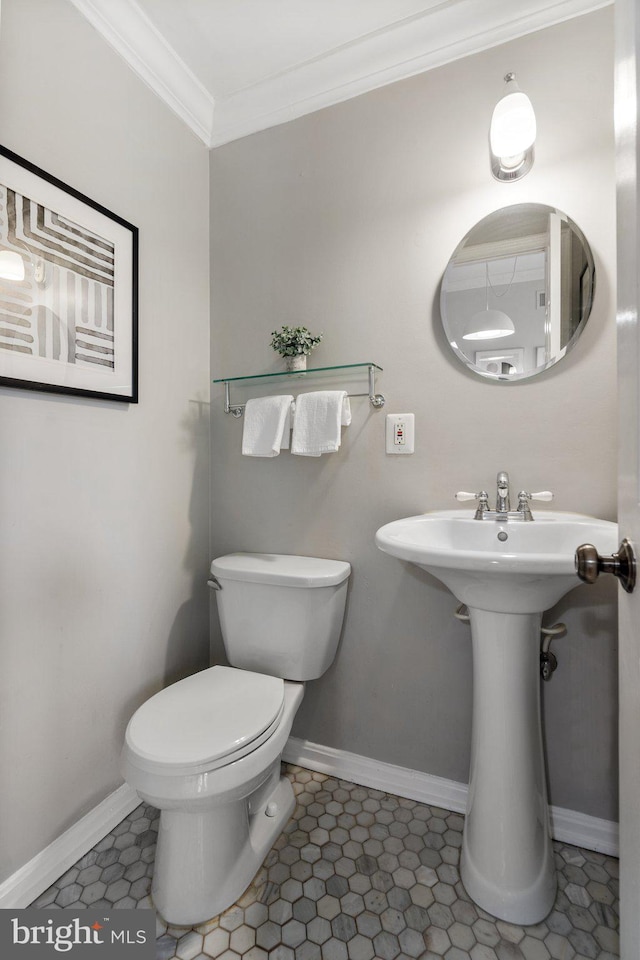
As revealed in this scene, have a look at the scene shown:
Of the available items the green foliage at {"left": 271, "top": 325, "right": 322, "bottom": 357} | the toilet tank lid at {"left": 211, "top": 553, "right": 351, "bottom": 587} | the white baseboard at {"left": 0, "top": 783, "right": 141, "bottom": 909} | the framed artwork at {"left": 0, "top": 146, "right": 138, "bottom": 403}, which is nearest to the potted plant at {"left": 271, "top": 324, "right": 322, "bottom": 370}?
the green foliage at {"left": 271, "top": 325, "right": 322, "bottom": 357}

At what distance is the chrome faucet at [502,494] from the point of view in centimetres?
129

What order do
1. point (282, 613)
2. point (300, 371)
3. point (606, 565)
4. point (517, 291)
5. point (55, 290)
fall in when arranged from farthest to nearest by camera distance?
1. point (300, 371)
2. point (282, 613)
3. point (517, 291)
4. point (55, 290)
5. point (606, 565)

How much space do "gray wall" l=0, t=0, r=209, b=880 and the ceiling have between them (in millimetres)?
106

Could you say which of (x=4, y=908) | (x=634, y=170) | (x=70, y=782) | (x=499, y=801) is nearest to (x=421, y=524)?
(x=499, y=801)

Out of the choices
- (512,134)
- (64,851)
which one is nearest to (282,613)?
(64,851)

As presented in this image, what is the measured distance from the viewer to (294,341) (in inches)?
60.5

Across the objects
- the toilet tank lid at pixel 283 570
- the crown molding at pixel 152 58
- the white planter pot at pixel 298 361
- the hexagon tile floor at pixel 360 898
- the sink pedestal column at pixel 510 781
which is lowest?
the hexagon tile floor at pixel 360 898

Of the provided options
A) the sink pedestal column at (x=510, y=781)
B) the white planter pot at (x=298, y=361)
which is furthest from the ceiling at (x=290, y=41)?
the sink pedestal column at (x=510, y=781)

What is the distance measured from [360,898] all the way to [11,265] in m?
1.74

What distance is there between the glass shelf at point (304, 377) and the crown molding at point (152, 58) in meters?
0.93

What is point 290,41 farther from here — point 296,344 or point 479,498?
point 479,498

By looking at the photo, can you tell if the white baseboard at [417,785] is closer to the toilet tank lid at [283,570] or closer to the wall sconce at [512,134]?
the toilet tank lid at [283,570]

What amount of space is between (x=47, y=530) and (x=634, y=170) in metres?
1.34

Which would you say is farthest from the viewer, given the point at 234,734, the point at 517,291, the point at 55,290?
the point at 517,291
